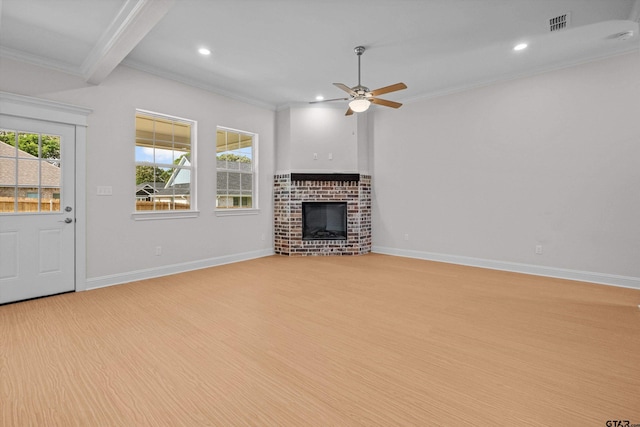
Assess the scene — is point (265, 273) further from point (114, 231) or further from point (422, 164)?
point (422, 164)

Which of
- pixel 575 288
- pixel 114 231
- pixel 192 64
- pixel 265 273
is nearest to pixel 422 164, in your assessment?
pixel 575 288

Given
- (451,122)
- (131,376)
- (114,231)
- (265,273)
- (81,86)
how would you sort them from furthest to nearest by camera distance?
1. (451,122)
2. (265,273)
3. (114,231)
4. (81,86)
5. (131,376)

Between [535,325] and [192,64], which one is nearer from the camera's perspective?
[535,325]

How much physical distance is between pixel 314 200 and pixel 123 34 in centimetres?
394

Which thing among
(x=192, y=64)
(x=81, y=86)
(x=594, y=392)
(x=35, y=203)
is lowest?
(x=594, y=392)

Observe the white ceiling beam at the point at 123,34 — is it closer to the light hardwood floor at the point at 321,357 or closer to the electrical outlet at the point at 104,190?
the electrical outlet at the point at 104,190

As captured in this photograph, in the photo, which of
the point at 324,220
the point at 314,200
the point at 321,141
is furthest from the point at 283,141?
the point at 324,220

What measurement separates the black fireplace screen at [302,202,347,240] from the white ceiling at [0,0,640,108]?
7.99ft

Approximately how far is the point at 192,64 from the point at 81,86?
1346 millimetres

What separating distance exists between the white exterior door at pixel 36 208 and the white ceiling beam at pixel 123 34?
786 mm

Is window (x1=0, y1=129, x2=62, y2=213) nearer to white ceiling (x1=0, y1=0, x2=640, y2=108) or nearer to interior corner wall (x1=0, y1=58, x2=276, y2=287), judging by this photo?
interior corner wall (x1=0, y1=58, x2=276, y2=287)

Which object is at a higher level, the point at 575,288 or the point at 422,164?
the point at 422,164

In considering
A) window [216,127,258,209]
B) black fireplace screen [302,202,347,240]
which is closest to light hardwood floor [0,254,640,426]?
window [216,127,258,209]

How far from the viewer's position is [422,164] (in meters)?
5.84
